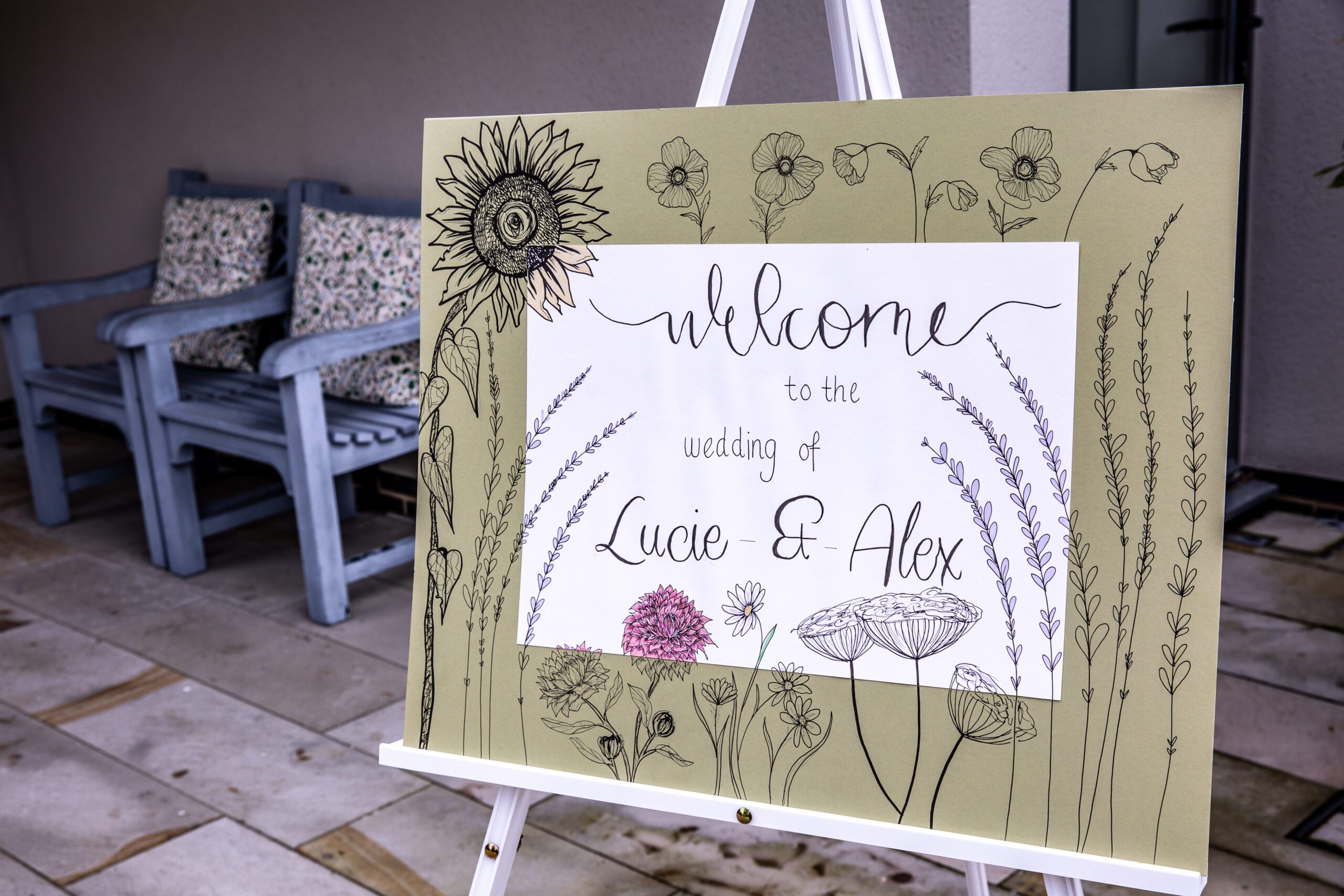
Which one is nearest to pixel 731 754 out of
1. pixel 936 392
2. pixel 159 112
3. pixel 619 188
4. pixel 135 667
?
pixel 936 392

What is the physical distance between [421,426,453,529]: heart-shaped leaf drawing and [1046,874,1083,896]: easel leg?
25.0 inches

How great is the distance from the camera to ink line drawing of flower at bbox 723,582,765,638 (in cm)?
100

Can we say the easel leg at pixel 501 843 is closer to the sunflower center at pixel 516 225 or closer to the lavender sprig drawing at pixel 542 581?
the lavender sprig drawing at pixel 542 581

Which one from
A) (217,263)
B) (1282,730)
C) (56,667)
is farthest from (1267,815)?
(217,263)

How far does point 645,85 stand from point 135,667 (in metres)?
1.64

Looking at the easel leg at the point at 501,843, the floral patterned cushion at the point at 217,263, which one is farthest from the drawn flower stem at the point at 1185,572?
the floral patterned cushion at the point at 217,263

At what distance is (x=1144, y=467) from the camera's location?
2.96 feet

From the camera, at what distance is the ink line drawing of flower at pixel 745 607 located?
1.00 m

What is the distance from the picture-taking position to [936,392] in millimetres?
948

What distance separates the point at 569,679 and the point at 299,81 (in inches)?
102

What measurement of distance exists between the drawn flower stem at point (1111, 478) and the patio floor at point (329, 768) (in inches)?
27.7

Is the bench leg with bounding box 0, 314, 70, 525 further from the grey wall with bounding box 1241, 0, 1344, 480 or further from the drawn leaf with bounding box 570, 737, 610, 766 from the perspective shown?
the grey wall with bounding box 1241, 0, 1344, 480

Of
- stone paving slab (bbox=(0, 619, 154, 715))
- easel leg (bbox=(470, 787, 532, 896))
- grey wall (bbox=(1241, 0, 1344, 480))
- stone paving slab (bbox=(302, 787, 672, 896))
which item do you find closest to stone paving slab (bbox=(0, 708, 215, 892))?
stone paving slab (bbox=(0, 619, 154, 715))

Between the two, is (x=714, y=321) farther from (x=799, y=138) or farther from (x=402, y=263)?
(x=402, y=263)
